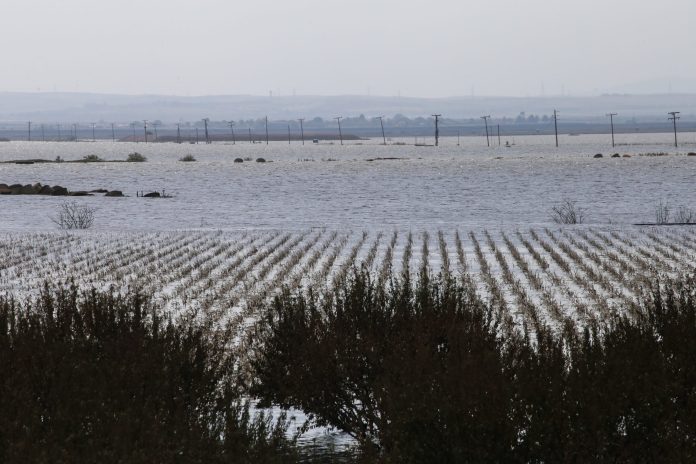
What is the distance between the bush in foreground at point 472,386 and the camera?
5656 mm

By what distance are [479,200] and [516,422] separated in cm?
3611

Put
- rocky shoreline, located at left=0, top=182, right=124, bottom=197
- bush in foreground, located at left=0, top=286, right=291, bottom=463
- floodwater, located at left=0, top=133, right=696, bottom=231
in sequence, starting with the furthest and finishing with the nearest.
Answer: rocky shoreline, located at left=0, top=182, right=124, bottom=197
floodwater, located at left=0, top=133, right=696, bottom=231
bush in foreground, located at left=0, top=286, right=291, bottom=463

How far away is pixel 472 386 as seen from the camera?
5.85 metres

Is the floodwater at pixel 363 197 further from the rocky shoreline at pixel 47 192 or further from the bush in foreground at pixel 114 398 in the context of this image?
the bush in foreground at pixel 114 398

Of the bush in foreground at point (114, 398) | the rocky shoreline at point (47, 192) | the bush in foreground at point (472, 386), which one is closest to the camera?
the bush in foreground at point (114, 398)

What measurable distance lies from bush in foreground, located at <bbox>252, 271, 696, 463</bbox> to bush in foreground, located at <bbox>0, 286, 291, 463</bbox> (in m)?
0.60

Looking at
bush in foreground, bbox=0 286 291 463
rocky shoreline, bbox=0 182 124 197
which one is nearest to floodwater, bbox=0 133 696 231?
rocky shoreline, bbox=0 182 124 197

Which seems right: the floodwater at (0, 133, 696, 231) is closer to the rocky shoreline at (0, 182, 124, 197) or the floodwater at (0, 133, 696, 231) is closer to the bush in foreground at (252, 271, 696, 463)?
the rocky shoreline at (0, 182, 124, 197)

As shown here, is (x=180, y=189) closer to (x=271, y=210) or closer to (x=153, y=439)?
(x=271, y=210)

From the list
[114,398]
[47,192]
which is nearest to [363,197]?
[47,192]

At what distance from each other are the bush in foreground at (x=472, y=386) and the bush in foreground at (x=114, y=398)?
1.97ft

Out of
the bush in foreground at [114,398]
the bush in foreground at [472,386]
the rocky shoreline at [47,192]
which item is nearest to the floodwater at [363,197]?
the rocky shoreline at [47,192]

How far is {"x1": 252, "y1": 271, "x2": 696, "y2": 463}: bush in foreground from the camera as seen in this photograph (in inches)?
223

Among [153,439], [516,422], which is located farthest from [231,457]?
[516,422]
